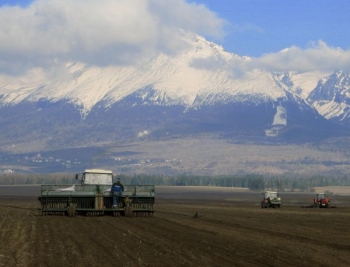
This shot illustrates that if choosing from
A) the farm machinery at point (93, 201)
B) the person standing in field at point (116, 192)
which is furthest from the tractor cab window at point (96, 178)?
the person standing in field at point (116, 192)

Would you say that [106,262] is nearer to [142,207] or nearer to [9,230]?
[9,230]

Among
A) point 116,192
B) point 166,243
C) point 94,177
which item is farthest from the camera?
point 94,177

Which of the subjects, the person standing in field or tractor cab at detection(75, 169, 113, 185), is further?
tractor cab at detection(75, 169, 113, 185)

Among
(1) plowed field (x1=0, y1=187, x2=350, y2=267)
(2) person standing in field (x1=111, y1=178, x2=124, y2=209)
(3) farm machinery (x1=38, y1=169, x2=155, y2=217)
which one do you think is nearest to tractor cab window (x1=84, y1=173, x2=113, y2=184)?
(3) farm machinery (x1=38, y1=169, x2=155, y2=217)

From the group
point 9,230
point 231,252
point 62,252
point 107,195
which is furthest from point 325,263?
point 107,195

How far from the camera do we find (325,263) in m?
29.0

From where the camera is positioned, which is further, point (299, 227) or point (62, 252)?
point (299, 227)

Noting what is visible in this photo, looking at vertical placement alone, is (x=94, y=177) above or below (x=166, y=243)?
Answer: above

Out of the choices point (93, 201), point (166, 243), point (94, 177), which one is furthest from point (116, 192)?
point (166, 243)

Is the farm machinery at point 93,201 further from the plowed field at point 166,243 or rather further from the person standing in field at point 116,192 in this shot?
the plowed field at point 166,243

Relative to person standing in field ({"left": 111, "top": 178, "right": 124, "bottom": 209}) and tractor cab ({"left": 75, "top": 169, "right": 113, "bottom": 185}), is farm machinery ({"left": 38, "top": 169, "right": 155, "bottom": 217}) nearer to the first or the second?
person standing in field ({"left": 111, "top": 178, "right": 124, "bottom": 209})

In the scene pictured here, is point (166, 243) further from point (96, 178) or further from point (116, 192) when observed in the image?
point (96, 178)

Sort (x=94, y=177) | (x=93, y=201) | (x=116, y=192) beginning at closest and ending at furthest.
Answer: (x=116, y=192), (x=93, y=201), (x=94, y=177)

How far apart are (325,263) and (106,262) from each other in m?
6.85
